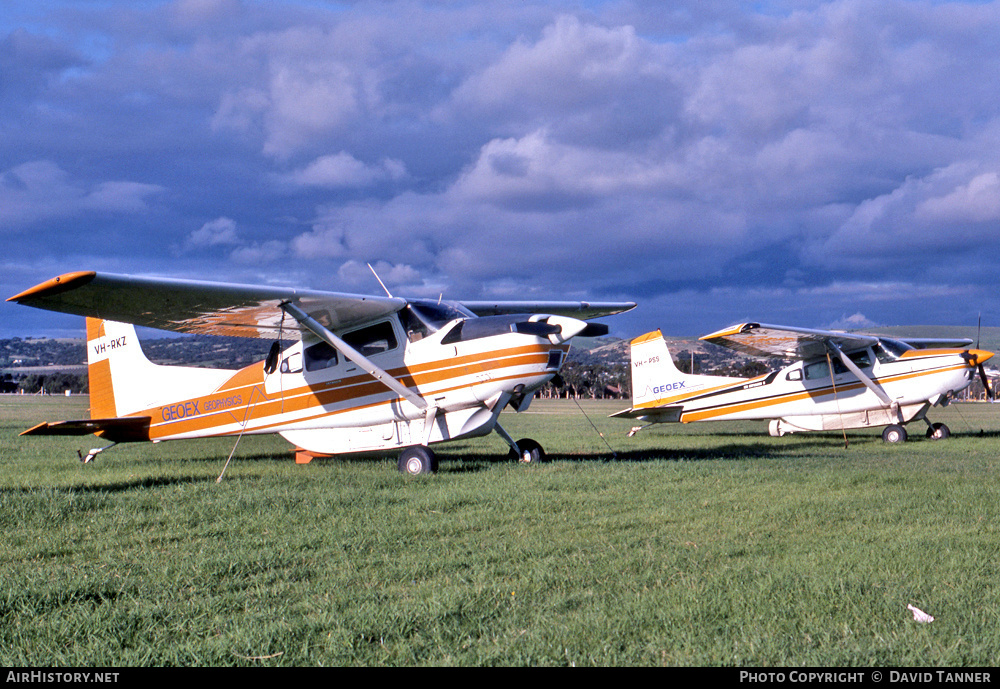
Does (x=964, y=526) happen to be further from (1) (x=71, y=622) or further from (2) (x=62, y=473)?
(2) (x=62, y=473)

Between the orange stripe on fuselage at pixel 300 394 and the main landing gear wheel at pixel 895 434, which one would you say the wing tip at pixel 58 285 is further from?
the main landing gear wheel at pixel 895 434

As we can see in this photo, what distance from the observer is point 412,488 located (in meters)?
8.09

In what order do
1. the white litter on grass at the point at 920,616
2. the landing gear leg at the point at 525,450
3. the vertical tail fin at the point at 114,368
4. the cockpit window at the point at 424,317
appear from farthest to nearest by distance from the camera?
the vertical tail fin at the point at 114,368, the landing gear leg at the point at 525,450, the cockpit window at the point at 424,317, the white litter on grass at the point at 920,616

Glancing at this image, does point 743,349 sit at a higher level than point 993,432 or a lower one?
higher

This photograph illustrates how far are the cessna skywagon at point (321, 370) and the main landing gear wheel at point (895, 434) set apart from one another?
41.0 ft

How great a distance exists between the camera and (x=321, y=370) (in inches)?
453

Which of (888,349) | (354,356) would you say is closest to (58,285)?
(354,356)

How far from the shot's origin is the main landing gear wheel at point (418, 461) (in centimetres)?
978

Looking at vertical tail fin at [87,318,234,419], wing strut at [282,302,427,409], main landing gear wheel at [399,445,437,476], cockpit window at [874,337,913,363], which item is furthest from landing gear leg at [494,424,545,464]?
cockpit window at [874,337,913,363]

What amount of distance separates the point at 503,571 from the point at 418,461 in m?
5.63

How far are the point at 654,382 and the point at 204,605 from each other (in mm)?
20701

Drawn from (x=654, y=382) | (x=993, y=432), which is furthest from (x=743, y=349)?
(x=993, y=432)

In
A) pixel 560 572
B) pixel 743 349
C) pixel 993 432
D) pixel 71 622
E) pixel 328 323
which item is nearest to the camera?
pixel 71 622

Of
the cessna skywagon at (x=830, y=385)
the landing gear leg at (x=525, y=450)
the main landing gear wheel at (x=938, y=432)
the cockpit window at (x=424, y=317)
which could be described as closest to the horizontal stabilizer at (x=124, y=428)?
the cockpit window at (x=424, y=317)
